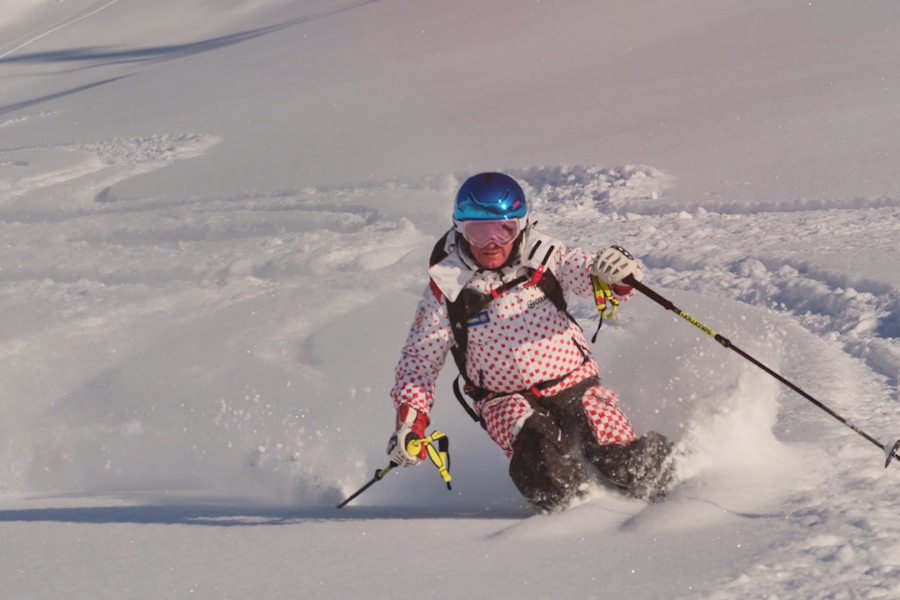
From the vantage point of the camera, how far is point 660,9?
14.5 m

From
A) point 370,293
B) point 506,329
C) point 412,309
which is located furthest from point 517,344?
point 370,293

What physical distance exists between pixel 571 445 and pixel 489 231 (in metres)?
0.84

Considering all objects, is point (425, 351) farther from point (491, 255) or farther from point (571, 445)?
point (571, 445)

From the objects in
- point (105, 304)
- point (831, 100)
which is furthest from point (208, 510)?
point (831, 100)

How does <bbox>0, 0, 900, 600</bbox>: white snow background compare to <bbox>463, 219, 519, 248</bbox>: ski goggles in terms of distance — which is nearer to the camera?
Result: <bbox>0, 0, 900, 600</bbox>: white snow background

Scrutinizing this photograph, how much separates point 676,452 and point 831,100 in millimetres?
6141

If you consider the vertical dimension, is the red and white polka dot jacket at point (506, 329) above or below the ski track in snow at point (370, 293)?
above

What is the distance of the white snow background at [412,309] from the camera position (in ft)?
8.69

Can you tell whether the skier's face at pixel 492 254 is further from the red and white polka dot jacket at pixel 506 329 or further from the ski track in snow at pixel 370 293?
the ski track in snow at pixel 370 293

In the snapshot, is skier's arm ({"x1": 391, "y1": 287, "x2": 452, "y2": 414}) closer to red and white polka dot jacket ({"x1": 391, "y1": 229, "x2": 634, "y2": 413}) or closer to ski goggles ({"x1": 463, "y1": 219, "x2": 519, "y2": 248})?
red and white polka dot jacket ({"x1": 391, "y1": 229, "x2": 634, "y2": 413})

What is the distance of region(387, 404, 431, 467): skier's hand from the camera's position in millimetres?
3203

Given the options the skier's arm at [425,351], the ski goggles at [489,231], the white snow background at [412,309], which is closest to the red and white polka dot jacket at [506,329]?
the skier's arm at [425,351]

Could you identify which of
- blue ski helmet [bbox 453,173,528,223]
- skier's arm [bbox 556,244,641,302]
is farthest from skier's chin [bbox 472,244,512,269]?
skier's arm [bbox 556,244,641,302]

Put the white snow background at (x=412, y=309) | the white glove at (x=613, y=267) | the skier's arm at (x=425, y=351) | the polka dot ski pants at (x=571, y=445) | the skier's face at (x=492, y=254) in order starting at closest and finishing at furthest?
the white snow background at (x=412, y=309)
the polka dot ski pants at (x=571, y=445)
the white glove at (x=613, y=267)
the skier's face at (x=492, y=254)
the skier's arm at (x=425, y=351)
